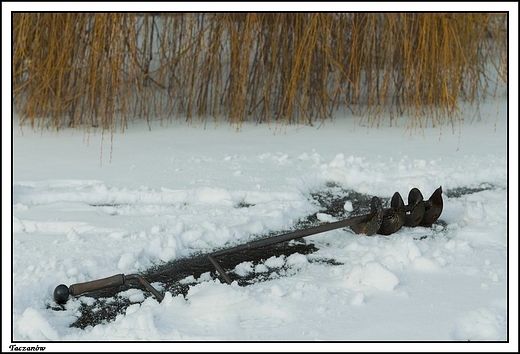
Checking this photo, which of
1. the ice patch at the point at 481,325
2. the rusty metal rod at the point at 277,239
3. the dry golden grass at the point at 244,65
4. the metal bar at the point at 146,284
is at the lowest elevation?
the ice patch at the point at 481,325

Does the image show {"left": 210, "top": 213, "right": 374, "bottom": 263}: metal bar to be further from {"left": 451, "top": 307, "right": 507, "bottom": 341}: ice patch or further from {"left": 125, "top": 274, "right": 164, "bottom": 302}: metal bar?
{"left": 451, "top": 307, "right": 507, "bottom": 341}: ice patch

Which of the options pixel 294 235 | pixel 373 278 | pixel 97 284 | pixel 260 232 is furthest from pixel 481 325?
pixel 97 284

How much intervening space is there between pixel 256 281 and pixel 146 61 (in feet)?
7.30

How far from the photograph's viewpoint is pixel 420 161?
334 cm

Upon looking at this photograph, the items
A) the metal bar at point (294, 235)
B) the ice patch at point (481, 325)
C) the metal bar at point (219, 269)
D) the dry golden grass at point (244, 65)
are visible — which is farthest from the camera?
the dry golden grass at point (244, 65)

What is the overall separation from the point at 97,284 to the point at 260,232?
659 mm

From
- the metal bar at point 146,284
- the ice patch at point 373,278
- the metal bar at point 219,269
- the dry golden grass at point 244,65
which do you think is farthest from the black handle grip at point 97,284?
the dry golden grass at point 244,65

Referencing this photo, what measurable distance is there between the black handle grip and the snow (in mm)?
36

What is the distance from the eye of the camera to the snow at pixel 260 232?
2027mm

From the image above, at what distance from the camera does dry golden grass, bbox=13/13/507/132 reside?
380cm

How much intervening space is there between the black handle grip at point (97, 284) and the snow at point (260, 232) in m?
0.04

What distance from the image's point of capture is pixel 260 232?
2652 millimetres

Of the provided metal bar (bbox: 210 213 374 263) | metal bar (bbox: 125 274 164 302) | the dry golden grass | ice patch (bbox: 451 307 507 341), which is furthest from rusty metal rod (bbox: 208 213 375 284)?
the dry golden grass

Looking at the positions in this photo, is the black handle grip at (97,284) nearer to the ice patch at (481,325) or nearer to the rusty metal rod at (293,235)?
the rusty metal rod at (293,235)
